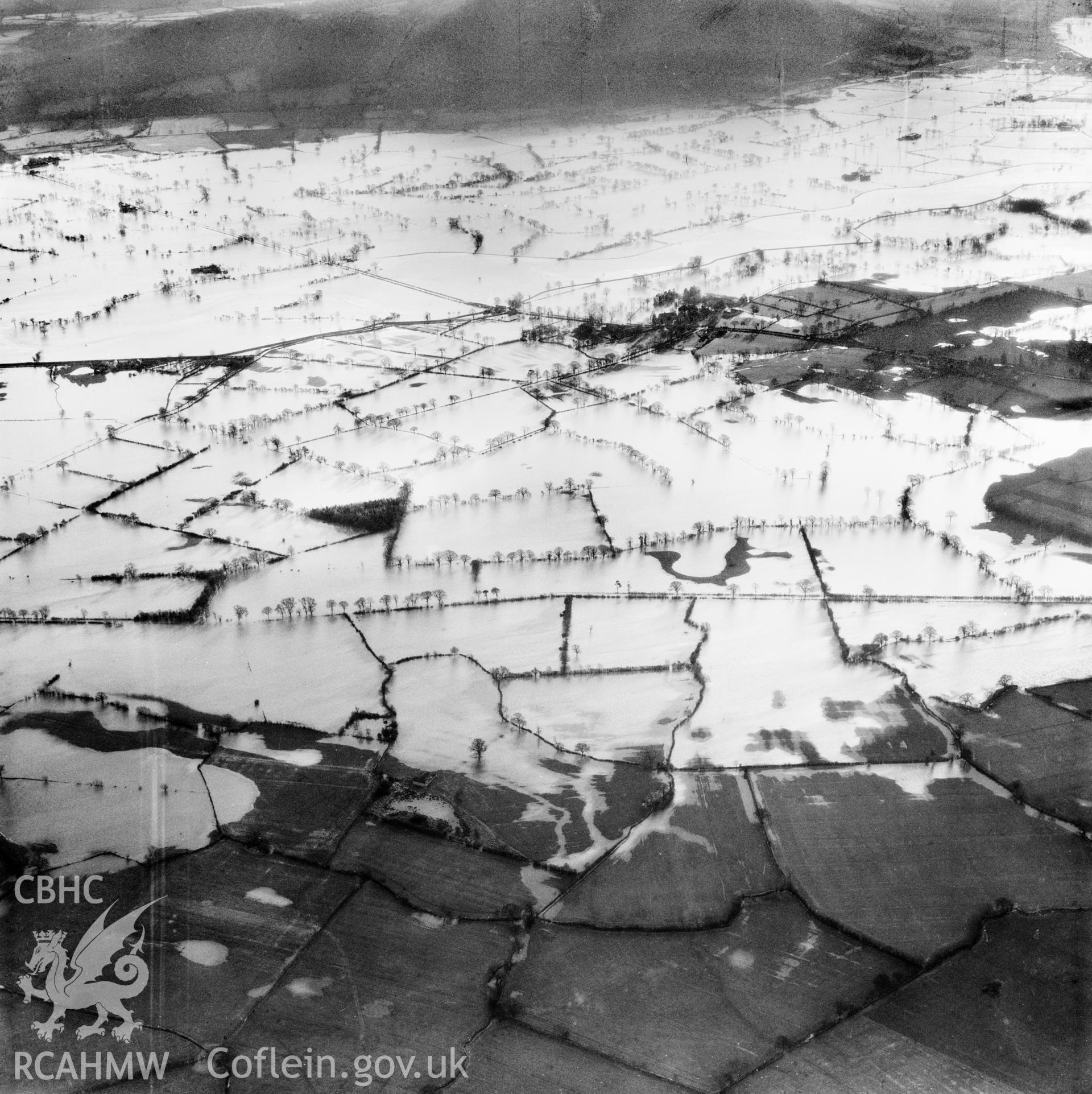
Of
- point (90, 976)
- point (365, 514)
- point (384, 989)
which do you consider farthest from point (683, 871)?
point (365, 514)

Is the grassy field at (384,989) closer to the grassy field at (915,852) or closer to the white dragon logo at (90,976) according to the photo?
the white dragon logo at (90,976)

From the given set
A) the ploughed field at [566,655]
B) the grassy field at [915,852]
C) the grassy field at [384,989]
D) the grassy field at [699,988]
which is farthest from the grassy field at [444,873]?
the grassy field at [915,852]

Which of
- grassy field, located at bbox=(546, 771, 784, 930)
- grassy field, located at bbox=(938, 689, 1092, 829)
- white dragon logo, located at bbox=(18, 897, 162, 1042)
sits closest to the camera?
white dragon logo, located at bbox=(18, 897, 162, 1042)

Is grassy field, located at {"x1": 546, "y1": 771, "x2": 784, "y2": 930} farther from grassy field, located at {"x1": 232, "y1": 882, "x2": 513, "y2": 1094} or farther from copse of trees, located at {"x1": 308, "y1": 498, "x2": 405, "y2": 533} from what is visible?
copse of trees, located at {"x1": 308, "y1": 498, "x2": 405, "y2": 533}

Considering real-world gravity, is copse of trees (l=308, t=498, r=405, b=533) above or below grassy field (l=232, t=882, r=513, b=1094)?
above

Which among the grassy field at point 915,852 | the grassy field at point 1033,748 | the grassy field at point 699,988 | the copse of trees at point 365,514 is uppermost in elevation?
the copse of trees at point 365,514

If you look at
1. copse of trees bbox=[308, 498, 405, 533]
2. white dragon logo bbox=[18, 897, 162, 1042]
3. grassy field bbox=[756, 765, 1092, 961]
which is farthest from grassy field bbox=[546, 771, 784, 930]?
copse of trees bbox=[308, 498, 405, 533]

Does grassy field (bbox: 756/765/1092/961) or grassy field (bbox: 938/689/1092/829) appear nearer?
grassy field (bbox: 756/765/1092/961)
